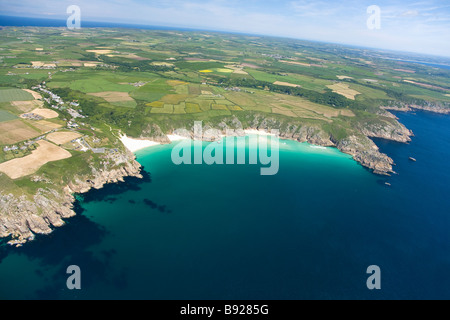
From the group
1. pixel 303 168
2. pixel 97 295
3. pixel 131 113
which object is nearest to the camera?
pixel 97 295

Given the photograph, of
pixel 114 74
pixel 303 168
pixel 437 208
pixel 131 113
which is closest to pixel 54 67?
pixel 114 74

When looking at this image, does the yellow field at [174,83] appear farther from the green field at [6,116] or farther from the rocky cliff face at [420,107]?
the rocky cliff face at [420,107]

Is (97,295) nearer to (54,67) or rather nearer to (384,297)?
(384,297)

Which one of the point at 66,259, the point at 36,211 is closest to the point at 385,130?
the point at 66,259

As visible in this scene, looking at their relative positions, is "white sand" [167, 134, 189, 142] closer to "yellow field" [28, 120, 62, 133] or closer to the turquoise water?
the turquoise water

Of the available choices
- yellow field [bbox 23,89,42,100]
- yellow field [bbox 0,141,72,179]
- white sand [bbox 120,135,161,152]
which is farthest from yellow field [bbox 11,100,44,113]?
white sand [bbox 120,135,161,152]

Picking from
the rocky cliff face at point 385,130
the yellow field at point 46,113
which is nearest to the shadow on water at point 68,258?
the yellow field at point 46,113

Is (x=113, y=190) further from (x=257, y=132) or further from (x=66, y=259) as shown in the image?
(x=257, y=132)
